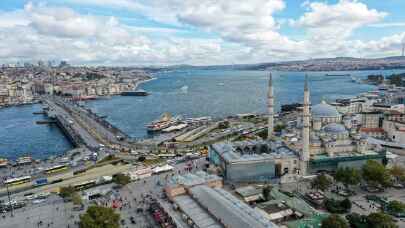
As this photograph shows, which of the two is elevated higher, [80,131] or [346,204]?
[346,204]

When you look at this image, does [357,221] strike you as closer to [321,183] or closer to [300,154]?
[321,183]

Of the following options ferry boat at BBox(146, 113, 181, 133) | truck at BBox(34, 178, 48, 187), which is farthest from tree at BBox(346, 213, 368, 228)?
ferry boat at BBox(146, 113, 181, 133)

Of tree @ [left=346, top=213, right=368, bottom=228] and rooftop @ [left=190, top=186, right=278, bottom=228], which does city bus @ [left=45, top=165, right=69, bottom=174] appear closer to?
rooftop @ [left=190, top=186, right=278, bottom=228]

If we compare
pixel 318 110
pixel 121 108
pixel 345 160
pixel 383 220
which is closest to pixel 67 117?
→ pixel 121 108

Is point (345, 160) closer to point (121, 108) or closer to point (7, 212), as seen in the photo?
point (7, 212)

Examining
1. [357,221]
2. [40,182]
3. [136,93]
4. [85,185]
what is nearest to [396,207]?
[357,221]
